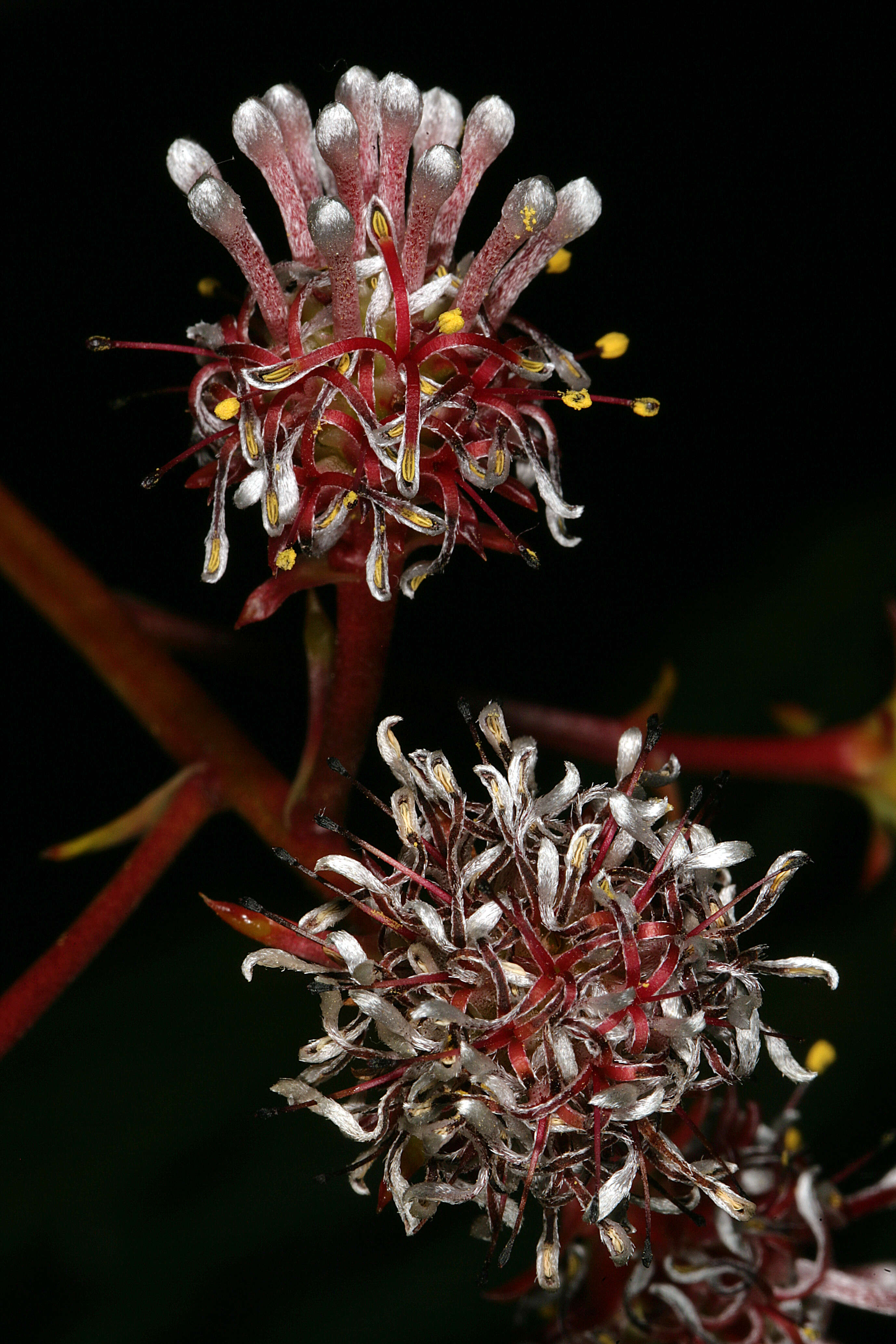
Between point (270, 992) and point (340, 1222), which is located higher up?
point (270, 992)

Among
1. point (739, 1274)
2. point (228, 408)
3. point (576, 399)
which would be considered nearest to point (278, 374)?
point (228, 408)

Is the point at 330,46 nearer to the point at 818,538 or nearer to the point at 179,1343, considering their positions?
the point at 818,538

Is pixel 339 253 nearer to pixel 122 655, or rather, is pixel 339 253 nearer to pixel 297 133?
pixel 297 133

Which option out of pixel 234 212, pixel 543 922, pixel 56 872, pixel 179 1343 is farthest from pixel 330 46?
pixel 179 1343

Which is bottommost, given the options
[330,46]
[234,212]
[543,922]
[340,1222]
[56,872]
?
[340,1222]

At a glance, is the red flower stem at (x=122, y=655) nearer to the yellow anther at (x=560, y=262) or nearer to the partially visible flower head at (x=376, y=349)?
the partially visible flower head at (x=376, y=349)

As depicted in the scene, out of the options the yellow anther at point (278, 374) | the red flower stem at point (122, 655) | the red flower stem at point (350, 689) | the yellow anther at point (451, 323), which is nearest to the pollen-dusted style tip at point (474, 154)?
the yellow anther at point (451, 323)

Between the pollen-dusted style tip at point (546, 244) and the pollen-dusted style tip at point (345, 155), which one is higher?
the pollen-dusted style tip at point (345, 155)

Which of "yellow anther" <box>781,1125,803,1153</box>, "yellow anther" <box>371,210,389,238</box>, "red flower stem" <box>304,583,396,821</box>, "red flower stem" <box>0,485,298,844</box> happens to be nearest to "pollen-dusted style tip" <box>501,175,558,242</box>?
"yellow anther" <box>371,210,389,238</box>

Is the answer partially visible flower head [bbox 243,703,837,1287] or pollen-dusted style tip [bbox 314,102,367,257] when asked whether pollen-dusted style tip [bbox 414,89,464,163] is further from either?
partially visible flower head [bbox 243,703,837,1287]

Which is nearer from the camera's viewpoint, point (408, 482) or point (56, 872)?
point (408, 482)
